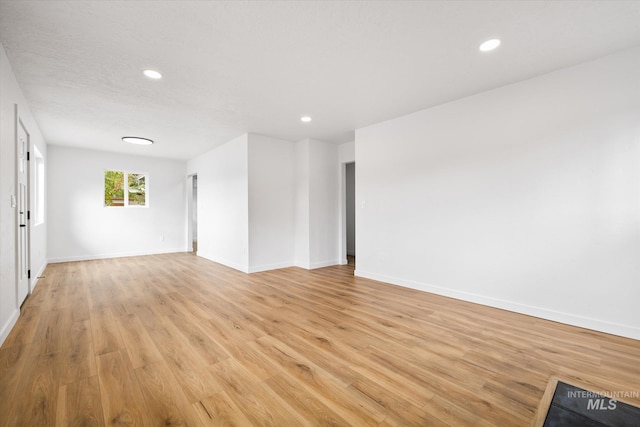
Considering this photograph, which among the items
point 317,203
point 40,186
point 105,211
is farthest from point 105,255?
point 317,203

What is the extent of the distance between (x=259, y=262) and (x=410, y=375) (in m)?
3.78

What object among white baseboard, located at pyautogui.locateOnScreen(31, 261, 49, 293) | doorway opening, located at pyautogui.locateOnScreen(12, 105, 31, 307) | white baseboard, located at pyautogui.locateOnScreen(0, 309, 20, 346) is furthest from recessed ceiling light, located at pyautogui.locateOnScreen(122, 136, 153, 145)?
white baseboard, located at pyautogui.locateOnScreen(0, 309, 20, 346)

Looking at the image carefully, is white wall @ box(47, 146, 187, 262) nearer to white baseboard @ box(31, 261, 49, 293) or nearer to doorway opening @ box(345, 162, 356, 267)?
white baseboard @ box(31, 261, 49, 293)

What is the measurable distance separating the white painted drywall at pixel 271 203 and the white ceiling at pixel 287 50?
1.36 metres

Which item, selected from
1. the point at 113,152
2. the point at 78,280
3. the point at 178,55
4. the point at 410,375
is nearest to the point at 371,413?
the point at 410,375

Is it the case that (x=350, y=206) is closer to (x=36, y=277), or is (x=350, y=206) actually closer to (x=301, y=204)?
(x=301, y=204)

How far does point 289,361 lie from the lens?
6.70ft

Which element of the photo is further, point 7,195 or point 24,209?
point 24,209

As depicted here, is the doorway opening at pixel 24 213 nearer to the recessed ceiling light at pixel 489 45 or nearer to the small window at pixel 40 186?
the small window at pixel 40 186

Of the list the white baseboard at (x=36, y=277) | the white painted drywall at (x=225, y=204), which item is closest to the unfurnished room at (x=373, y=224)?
the white baseboard at (x=36, y=277)

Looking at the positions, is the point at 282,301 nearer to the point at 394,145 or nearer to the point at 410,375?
the point at 410,375

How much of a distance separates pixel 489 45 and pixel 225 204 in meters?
5.12

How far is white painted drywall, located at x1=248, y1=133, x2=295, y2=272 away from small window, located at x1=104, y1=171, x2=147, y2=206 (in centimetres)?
405

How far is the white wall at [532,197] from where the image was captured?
249cm
